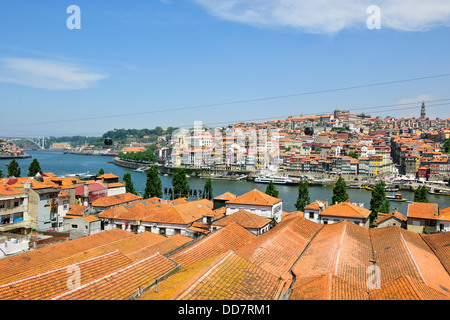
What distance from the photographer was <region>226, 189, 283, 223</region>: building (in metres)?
14.8

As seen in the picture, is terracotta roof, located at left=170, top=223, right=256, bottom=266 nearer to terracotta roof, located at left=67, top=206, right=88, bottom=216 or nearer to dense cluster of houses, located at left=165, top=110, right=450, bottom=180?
terracotta roof, located at left=67, top=206, right=88, bottom=216

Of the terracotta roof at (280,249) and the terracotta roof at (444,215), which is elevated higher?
the terracotta roof at (280,249)

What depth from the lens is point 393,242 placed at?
32.0ft

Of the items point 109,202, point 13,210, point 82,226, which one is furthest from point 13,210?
point 109,202

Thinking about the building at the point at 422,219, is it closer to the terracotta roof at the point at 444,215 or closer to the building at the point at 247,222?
the terracotta roof at the point at 444,215

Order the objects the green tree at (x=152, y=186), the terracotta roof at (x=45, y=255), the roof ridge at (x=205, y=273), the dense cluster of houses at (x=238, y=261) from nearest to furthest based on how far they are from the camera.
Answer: the roof ridge at (x=205, y=273)
the dense cluster of houses at (x=238, y=261)
the terracotta roof at (x=45, y=255)
the green tree at (x=152, y=186)

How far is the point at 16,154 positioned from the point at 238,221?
100356mm

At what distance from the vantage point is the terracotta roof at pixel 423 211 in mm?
13585

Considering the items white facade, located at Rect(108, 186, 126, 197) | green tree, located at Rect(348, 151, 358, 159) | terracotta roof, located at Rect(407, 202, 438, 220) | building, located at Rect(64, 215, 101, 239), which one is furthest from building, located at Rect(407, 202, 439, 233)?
green tree, located at Rect(348, 151, 358, 159)

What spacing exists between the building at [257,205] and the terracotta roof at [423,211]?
5286mm

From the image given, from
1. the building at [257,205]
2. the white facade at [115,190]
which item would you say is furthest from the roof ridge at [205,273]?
the white facade at [115,190]

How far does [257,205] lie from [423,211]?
659 centimetres

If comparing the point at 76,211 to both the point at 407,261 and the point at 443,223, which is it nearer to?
the point at 407,261

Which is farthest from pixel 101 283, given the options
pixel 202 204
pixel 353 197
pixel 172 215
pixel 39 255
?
pixel 353 197
